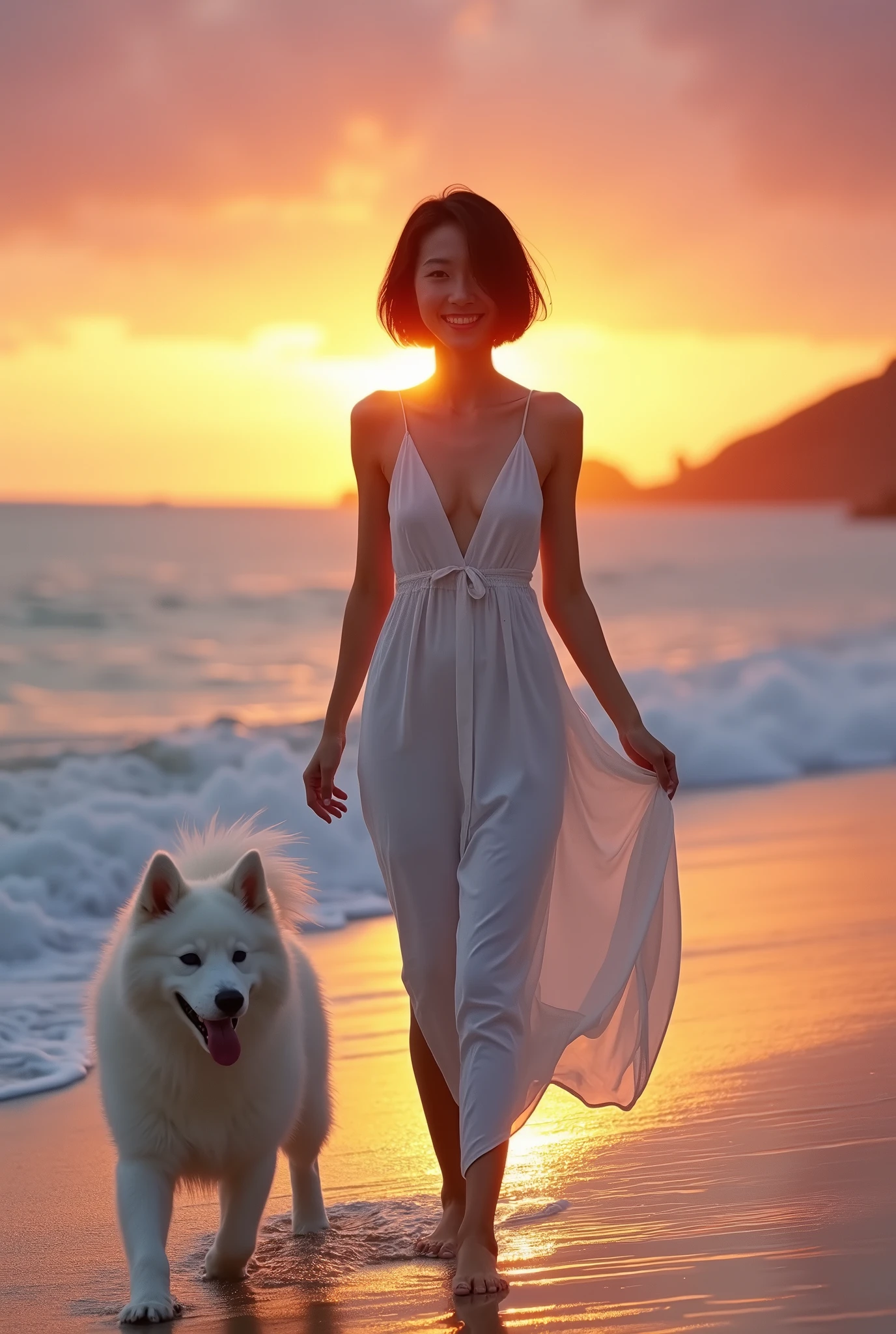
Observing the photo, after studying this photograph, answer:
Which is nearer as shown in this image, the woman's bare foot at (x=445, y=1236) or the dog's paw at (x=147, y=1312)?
the dog's paw at (x=147, y=1312)

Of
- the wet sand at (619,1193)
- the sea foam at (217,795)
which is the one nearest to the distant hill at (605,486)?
the sea foam at (217,795)

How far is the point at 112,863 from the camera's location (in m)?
8.47

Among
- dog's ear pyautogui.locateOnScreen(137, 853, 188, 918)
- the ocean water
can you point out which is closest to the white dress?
dog's ear pyautogui.locateOnScreen(137, 853, 188, 918)

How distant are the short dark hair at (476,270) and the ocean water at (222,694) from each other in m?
1.35

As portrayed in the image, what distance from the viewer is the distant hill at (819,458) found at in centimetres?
8169

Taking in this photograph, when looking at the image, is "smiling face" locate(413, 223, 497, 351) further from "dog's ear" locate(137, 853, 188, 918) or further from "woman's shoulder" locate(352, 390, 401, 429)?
"dog's ear" locate(137, 853, 188, 918)

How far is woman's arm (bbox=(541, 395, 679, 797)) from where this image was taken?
3523 millimetres

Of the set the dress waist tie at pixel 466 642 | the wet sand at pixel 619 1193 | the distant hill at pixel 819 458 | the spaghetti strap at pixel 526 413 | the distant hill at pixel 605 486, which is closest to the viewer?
the wet sand at pixel 619 1193

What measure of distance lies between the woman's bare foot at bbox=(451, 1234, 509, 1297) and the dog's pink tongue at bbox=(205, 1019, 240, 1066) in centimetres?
58

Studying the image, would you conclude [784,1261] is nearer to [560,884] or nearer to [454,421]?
[560,884]

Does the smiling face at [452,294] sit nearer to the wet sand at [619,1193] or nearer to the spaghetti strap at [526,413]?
the spaghetti strap at [526,413]

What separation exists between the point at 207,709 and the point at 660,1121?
42.4ft

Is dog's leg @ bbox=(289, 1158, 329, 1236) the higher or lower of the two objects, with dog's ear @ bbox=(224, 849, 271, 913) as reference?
lower

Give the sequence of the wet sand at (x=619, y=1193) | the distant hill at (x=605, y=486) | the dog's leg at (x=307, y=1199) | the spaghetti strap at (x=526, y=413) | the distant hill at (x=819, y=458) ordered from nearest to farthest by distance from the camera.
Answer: the wet sand at (x=619, y=1193) → the spaghetti strap at (x=526, y=413) → the dog's leg at (x=307, y=1199) → the distant hill at (x=605, y=486) → the distant hill at (x=819, y=458)
